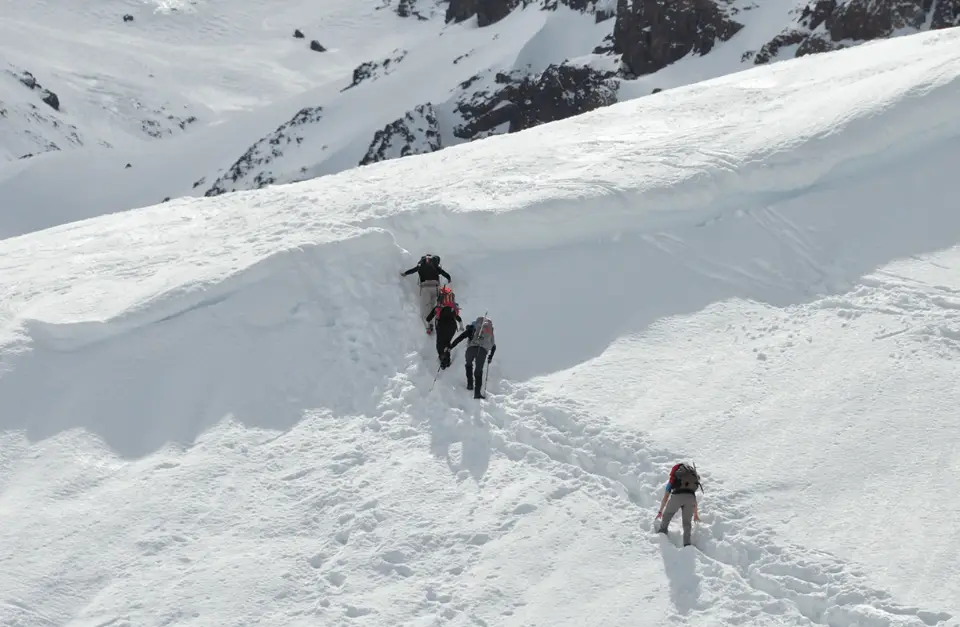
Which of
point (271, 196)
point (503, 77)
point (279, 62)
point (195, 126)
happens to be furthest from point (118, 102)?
point (271, 196)

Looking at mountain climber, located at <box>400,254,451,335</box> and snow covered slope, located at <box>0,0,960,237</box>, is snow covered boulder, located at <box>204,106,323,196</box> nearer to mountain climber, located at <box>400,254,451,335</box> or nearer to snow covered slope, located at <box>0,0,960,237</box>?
snow covered slope, located at <box>0,0,960,237</box>

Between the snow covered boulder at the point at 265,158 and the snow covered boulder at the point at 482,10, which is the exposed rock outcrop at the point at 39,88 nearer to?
the snow covered boulder at the point at 265,158

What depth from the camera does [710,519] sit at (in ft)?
38.4

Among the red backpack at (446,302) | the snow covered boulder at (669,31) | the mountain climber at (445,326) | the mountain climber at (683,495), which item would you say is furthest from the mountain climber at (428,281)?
the snow covered boulder at (669,31)

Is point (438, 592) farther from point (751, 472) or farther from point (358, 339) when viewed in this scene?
point (358, 339)

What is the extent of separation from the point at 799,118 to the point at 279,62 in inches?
3793

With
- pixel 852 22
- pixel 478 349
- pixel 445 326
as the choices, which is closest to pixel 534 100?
pixel 852 22

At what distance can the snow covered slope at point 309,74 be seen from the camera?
61938mm

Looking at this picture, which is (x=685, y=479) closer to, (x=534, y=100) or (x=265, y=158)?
(x=534, y=100)

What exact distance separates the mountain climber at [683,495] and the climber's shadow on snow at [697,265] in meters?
3.90

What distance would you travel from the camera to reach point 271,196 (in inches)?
831

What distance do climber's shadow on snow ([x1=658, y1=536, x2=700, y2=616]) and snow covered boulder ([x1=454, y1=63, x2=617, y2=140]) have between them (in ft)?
174

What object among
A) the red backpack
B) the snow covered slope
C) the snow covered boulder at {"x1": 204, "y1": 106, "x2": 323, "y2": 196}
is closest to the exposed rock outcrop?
the snow covered slope

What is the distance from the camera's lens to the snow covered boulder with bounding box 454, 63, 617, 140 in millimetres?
65188
